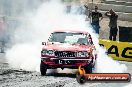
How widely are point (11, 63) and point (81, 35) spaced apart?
356 cm

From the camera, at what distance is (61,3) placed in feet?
101

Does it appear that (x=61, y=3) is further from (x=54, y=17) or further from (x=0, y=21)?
(x=0, y=21)

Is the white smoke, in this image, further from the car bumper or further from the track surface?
the car bumper

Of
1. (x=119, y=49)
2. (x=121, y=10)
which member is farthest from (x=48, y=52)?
(x=121, y=10)

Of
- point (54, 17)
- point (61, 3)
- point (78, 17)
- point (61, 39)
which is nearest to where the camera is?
point (61, 39)

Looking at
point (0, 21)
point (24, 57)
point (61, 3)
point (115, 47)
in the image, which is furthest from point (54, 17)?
point (24, 57)

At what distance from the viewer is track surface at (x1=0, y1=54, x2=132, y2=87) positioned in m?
11.7

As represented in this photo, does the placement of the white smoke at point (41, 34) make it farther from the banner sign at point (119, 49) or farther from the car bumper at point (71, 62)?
the car bumper at point (71, 62)

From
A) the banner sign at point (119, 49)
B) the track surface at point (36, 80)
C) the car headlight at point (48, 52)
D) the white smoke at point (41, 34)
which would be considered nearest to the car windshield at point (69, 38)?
the car headlight at point (48, 52)

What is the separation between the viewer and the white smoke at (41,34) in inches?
656

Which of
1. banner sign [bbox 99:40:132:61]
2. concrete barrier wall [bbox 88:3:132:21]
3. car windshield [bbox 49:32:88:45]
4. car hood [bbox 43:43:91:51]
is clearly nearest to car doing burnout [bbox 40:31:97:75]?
car hood [bbox 43:43:91:51]

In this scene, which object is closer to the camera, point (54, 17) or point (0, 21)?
point (0, 21)

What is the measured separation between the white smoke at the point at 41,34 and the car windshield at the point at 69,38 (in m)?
1.26

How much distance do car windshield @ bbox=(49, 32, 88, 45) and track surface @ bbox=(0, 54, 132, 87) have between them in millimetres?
1076
